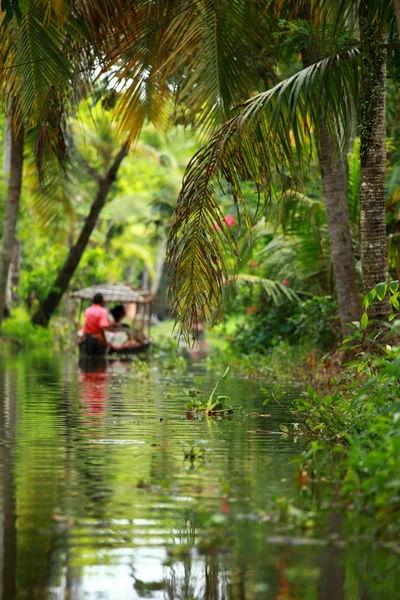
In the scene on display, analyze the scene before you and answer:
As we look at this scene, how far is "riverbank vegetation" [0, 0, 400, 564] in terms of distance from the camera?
390 inches

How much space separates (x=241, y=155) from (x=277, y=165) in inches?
16.2

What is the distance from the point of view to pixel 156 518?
6723mm

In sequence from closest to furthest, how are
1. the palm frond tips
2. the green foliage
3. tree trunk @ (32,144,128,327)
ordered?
the palm frond tips, tree trunk @ (32,144,128,327), the green foliage

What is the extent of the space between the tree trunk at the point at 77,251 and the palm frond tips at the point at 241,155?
16.3 m

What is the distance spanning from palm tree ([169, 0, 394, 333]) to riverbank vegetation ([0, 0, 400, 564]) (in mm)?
22

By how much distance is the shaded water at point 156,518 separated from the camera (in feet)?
17.2

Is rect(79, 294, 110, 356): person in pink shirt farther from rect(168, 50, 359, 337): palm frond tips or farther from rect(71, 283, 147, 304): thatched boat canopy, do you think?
rect(168, 50, 359, 337): palm frond tips

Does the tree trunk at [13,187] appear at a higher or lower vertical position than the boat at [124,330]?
higher

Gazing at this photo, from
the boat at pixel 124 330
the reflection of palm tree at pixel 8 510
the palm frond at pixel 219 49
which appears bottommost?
the reflection of palm tree at pixel 8 510

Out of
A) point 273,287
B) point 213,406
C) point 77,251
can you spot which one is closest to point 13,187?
point 273,287

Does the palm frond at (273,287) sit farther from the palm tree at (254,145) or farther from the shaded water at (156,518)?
the palm tree at (254,145)

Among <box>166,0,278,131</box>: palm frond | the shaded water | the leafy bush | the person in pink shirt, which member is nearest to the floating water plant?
the shaded water

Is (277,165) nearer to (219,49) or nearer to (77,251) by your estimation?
(219,49)

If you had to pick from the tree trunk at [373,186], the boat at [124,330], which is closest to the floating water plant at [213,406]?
the tree trunk at [373,186]
